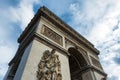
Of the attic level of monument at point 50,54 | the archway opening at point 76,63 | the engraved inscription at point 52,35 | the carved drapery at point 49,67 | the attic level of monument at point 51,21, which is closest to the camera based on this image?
the carved drapery at point 49,67

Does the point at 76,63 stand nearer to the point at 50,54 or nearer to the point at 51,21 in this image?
the point at 51,21

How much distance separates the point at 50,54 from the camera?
22.1 feet

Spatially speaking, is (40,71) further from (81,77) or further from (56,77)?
(81,77)

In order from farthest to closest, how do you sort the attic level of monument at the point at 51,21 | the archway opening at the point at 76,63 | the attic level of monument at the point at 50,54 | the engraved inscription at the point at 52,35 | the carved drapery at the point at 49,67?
the archway opening at the point at 76,63 → the attic level of monument at the point at 51,21 → the engraved inscription at the point at 52,35 → the attic level of monument at the point at 50,54 → the carved drapery at the point at 49,67

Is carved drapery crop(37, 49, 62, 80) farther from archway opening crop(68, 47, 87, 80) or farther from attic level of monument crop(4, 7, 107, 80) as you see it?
archway opening crop(68, 47, 87, 80)

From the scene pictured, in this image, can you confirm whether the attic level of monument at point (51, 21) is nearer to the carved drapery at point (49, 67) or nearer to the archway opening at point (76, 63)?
the archway opening at point (76, 63)

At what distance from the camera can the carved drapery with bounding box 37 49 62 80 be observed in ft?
18.3

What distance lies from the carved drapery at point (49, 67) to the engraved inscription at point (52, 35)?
1465 mm

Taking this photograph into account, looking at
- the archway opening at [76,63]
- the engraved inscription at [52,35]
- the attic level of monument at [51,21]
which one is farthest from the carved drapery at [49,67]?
the archway opening at [76,63]

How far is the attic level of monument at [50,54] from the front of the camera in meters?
5.74

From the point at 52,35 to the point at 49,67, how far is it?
2.84 m

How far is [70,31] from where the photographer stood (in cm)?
1055

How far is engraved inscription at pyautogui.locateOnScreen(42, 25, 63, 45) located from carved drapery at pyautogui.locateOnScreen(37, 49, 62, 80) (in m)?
1.47

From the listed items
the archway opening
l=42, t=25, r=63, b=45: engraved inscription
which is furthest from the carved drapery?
the archway opening
